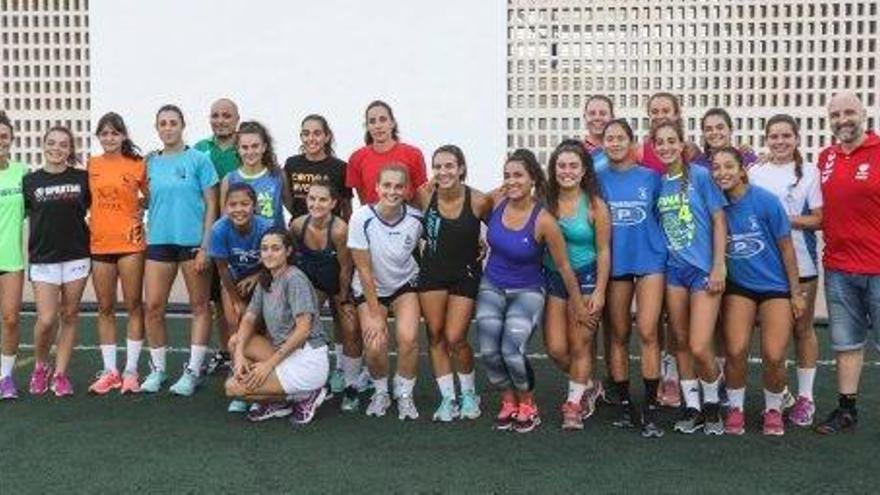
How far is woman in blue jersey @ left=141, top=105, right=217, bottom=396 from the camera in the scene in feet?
15.8

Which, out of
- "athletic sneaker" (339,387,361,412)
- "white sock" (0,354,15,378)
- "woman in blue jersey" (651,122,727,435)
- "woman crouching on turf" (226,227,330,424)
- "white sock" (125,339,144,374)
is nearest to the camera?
"woman in blue jersey" (651,122,727,435)

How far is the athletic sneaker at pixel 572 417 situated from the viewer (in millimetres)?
4262

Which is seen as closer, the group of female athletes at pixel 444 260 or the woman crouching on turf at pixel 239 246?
the group of female athletes at pixel 444 260

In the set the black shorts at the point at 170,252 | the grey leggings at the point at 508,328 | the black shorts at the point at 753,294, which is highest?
the black shorts at the point at 170,252

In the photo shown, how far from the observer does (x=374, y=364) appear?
4508 millimetres

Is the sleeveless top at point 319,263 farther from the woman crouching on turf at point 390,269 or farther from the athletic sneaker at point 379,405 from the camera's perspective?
the athletic sneaker at point 379,405

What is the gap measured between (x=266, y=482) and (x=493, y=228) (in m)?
1.48

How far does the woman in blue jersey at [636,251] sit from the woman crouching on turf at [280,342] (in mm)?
1389

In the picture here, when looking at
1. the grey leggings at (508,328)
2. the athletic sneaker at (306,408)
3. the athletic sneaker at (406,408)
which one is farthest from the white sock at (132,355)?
the grey leggings at (508,328)

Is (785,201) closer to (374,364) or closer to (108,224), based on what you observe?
(374,364)

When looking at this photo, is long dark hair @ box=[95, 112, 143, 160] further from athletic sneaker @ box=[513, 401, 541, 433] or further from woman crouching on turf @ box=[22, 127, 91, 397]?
athletic sneaker @ box=[513, 401, 541, 433]

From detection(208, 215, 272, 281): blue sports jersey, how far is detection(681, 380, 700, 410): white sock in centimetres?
210

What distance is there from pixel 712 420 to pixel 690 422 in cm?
10

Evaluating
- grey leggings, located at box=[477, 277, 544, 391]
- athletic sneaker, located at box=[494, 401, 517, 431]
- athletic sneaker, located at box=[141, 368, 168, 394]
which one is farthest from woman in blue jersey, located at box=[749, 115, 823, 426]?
athletic sneaker, located at box=[141, 368, 168, 394]
